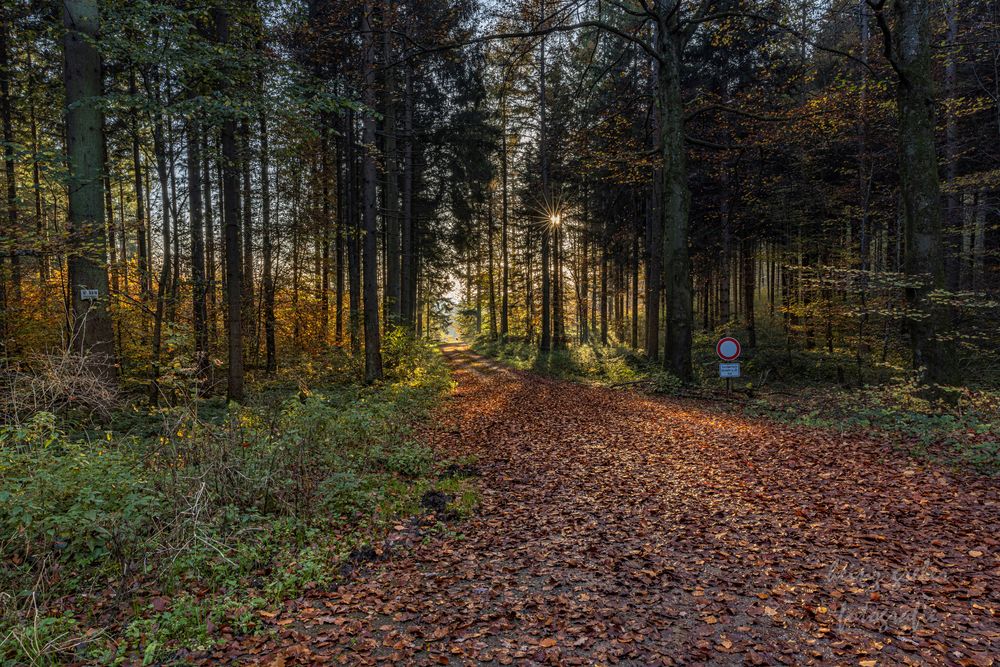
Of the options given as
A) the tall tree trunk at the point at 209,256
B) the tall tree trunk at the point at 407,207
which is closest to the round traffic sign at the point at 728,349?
the tall tree trunk at the point at 407,207

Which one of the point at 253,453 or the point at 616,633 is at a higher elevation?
the point at 253,453

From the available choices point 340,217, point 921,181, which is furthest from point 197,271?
point 921,181

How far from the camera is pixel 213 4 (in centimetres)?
923

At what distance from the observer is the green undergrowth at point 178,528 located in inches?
121

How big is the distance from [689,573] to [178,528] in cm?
444

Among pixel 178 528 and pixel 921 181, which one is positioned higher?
pixel 921 181

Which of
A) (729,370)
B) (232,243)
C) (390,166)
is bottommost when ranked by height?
(729,370)

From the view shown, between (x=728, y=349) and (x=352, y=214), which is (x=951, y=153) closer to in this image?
(x=728, y=349)

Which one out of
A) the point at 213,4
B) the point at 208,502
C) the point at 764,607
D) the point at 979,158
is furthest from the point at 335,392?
the point at 979,158

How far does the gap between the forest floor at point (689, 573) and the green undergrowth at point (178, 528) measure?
372 mm

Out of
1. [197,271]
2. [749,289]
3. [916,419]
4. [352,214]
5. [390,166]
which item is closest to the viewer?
[916,419]

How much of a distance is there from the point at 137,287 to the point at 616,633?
15865mm

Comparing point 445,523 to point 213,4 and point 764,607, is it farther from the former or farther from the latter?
point 213,4

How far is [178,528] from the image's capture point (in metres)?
3.88
